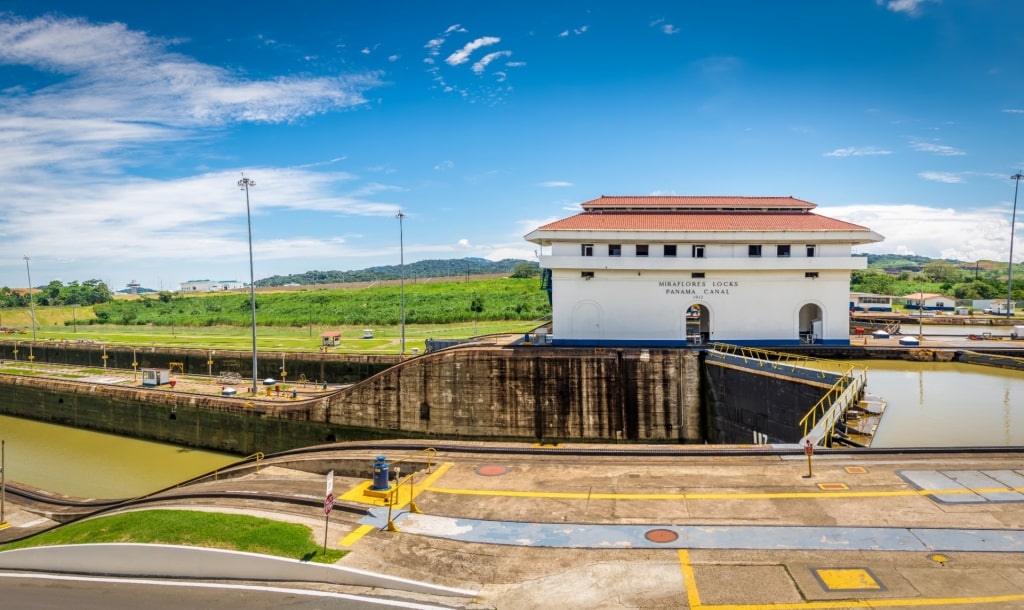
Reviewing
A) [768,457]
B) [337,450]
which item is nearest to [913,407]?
[768,457]

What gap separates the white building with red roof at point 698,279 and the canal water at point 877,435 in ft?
13.6

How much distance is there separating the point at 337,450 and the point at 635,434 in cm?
1347

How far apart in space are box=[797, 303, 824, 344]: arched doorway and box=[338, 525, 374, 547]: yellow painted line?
946 inches

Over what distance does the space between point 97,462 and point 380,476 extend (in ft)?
90.3

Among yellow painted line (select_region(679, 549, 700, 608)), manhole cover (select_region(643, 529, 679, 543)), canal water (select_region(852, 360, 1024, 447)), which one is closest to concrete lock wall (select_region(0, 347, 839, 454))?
canal water (select_region(852, 360, 1024, 447))

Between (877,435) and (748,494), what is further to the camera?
(877,435)

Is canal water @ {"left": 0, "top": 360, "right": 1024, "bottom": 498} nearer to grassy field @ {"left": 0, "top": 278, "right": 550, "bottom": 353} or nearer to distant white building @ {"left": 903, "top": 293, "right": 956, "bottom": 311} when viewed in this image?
grassy field @ {"left": 0, "top": 278, "right": 550, "bottom": 353}

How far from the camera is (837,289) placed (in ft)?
91.2

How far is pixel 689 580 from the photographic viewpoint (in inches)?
368

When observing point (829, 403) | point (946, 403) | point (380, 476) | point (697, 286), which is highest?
point (697, 286)

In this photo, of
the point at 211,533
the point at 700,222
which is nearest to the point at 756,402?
the point at 700,222

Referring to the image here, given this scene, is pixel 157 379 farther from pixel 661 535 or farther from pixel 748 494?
pixel 748 494

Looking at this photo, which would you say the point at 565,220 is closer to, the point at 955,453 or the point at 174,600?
the point at 955,453

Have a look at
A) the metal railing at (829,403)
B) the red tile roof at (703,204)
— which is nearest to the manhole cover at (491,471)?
the metal railing at (829,403)
